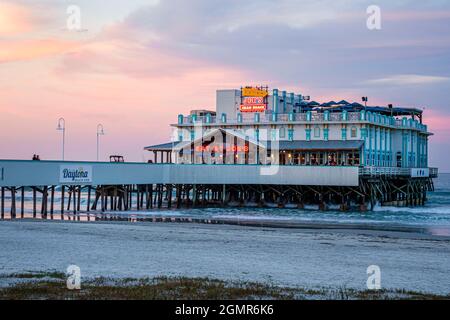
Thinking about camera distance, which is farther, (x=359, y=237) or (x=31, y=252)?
(x=359, y=237)

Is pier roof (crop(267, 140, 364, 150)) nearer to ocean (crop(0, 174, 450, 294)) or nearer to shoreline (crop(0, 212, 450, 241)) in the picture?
shoreline (crop(0, 212, 450, 241))

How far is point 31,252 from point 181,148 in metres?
48.9

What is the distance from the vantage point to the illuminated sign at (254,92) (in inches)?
3206

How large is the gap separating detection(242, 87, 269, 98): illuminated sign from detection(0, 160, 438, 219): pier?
11.9 m

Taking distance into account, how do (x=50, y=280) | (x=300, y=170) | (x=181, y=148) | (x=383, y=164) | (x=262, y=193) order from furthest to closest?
(x=383, y=164)
(x=181, y=148)
(x=262, y=193)
(x=300, y=170)
(x=50, y=280)

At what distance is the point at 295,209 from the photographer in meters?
67.7

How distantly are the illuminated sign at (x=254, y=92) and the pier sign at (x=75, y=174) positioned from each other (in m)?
30.4

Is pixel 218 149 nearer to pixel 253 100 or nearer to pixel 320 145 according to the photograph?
pixel 253 100

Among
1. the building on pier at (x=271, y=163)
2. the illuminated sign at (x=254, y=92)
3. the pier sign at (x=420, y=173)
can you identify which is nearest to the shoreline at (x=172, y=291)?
the building on pier at (x=271, y=163)

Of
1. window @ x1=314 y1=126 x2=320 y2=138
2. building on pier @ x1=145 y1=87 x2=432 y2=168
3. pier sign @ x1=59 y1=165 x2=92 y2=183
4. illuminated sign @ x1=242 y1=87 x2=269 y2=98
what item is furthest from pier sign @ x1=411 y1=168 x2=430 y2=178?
pier sign @ x1=59 y1=165 x2=92 y2=183

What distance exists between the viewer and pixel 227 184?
2785 inches

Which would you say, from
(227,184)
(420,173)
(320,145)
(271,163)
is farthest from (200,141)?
(420,173)
